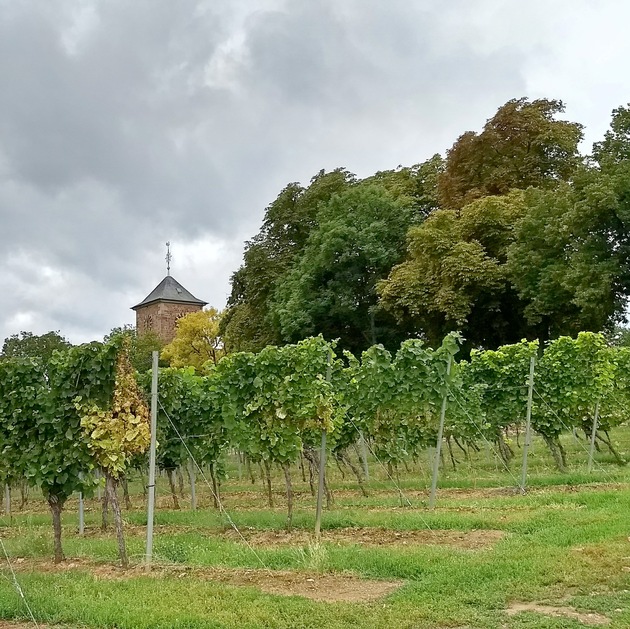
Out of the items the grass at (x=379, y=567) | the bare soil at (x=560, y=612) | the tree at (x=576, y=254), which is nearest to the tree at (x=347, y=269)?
the tree at (x=576, y=254)

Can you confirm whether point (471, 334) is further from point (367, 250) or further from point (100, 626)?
point (100, 626)

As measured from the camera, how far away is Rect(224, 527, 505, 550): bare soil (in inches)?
310

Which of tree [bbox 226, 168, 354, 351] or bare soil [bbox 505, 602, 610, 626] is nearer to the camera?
bare soil [bbox 505, 602, 610, 626]

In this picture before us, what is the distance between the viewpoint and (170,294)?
77.1 m

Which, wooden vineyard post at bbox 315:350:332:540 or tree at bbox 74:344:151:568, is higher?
tree at bbox 74:344:151:568

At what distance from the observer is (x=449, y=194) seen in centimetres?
2738

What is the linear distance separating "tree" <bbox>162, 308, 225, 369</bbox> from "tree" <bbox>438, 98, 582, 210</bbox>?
28.0 m

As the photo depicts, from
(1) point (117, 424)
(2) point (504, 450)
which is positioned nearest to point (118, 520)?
(1) point (117, 424)

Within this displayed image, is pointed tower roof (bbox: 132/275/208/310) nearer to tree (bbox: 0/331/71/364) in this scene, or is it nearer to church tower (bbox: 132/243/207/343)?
church tower (bbox: 132/243/207/343)

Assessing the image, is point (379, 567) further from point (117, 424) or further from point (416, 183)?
point (416, 183)

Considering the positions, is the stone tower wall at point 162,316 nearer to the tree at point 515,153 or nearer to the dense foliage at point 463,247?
the dense foliage at point 463,247

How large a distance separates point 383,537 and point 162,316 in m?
68.2

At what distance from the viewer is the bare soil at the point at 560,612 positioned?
16.1ft

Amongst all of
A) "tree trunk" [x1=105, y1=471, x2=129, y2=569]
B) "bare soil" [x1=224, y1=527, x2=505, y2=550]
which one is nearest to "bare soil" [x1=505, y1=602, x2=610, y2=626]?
"bare soil" [x1=224, y1=527, x2=505, y2=550]
